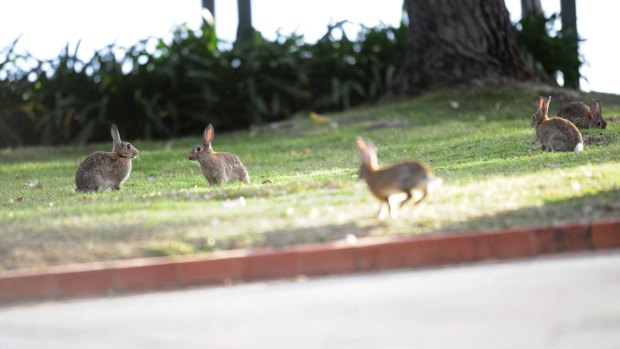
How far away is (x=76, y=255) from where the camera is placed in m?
7.89

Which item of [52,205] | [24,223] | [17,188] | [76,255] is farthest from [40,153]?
[76,255]

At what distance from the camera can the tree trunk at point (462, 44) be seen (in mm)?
19609

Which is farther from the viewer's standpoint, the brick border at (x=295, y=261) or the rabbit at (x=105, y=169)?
the rabbit at (x=105, y=169)

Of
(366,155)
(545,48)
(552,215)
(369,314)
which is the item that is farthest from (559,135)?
(545,48)

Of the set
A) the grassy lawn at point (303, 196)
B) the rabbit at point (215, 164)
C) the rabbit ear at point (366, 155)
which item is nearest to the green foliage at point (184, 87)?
the grassy lawn at point (303, 196)

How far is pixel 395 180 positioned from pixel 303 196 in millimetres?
1795

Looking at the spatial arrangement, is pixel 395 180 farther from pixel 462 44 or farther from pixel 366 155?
pixel 462 44

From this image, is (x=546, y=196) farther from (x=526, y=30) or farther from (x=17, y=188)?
(x=526, y=30)

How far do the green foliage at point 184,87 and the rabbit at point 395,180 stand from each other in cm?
1206

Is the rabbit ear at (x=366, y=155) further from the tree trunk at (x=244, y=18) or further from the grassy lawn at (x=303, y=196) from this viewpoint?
the tree trunk at (x=244, y=18)

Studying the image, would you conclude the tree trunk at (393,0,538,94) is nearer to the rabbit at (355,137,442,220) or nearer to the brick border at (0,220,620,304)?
the rabbit at (355,137,442,220)

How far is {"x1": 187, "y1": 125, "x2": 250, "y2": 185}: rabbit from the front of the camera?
475 inches

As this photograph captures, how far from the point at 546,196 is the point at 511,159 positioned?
10.8 feet

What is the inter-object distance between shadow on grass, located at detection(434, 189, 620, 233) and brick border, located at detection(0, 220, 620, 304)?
0.29 meters
